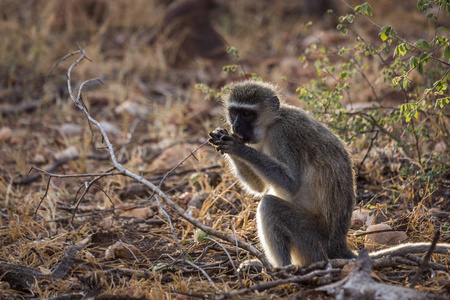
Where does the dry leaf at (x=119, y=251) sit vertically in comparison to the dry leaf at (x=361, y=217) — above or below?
below

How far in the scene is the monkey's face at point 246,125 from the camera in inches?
153

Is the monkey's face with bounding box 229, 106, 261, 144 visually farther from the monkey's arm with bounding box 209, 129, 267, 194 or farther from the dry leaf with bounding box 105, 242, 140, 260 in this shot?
the dry leaf with bounding box 105, 242, 140, 260

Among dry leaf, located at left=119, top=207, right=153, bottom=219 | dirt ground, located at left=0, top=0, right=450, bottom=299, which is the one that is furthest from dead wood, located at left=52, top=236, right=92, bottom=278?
dry leaf, located at left=119, top=207, right=153, bottom=219

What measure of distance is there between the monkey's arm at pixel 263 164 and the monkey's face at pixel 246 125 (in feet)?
0.76

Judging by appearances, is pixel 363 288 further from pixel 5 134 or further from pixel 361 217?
pixel 5 134

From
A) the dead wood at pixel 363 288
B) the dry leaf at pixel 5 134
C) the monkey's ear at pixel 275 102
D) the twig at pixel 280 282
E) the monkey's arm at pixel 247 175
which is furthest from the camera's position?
the dry leaf at pixel 5 134

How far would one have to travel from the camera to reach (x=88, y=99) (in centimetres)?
795

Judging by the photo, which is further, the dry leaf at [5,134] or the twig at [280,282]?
the dry leaf at [5,134]

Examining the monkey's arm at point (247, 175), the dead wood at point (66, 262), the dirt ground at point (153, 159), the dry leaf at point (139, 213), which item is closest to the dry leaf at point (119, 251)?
the dirt ground at point (153, 159)

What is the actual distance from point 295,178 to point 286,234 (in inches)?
16.5

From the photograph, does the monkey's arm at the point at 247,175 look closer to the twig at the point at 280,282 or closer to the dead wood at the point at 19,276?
the twig at the point at 280,282

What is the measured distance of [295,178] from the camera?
364 cm

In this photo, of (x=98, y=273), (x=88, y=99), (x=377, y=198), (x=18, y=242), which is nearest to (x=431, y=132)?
(x=377, y=198)

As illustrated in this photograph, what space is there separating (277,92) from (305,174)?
846 mm
